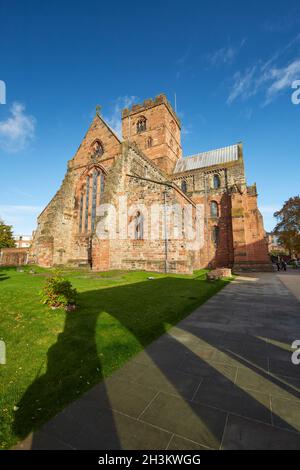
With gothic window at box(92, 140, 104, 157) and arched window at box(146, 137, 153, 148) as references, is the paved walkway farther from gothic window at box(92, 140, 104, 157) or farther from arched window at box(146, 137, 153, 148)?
arched window at box(146, 137, 153, 148)

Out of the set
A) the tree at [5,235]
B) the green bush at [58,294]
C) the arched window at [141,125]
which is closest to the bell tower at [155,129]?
the arched window at [141,125]

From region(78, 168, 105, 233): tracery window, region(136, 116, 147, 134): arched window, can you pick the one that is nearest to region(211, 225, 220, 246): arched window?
region(78, 168, 105, 233): tracery window

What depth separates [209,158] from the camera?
34656 mm

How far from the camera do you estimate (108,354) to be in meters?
3.58

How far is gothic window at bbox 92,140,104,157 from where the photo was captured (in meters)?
21.7

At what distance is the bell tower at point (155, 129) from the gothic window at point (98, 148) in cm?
1523

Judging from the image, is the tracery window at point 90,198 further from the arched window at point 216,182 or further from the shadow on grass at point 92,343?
the arched window at point 216,182

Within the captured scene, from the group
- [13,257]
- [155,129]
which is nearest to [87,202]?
[13,257]

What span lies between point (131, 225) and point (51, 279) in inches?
482

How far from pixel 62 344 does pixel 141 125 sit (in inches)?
1646

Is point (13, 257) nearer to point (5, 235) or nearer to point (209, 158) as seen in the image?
point (5, 235)

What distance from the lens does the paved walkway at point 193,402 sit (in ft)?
6.21

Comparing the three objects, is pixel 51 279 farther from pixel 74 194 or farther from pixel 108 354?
pixel 74 194
